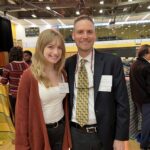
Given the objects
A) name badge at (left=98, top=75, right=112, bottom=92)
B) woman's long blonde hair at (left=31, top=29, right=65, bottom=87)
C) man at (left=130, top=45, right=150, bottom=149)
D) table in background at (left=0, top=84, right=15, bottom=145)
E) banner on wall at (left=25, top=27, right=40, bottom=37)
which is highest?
woman's long blonde hair at (left=31, top=29, right=65, bottom=87)

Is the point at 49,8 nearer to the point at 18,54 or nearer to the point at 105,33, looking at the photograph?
the point at 105,33

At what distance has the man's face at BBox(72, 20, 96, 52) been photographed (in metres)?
1.82

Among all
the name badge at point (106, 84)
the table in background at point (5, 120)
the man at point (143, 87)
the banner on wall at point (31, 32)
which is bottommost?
the table in background at point (5, 120)

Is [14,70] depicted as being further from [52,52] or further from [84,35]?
[84,35]

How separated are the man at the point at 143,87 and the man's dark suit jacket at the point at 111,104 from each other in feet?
7.01

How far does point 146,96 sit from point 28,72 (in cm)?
251

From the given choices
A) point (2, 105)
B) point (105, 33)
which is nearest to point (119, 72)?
point (2, 105)

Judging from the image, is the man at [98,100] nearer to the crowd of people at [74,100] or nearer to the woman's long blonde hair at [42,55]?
the crowd of people at [74,100]

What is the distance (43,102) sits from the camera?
5.99 feet

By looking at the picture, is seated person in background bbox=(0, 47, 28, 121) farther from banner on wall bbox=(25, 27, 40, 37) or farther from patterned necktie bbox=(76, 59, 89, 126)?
banner on wall bbox=(25, 27, 40, 37)

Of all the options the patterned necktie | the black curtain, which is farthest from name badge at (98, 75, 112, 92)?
the black curtain

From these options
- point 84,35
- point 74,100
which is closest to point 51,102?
point 74,100

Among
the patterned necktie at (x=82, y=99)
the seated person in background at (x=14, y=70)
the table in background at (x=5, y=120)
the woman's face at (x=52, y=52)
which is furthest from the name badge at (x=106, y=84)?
the table in background at (x=5, y=120)

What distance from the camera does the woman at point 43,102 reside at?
181 centimetres
